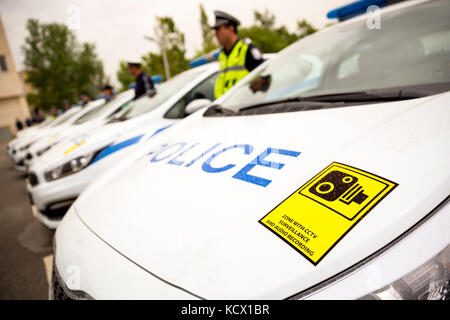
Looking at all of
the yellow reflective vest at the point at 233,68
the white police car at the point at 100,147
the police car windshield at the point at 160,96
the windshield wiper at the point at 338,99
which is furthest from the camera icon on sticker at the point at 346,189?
the police car windshield at the point at 160,96

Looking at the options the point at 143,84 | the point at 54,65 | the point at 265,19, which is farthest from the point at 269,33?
the point at 143,84

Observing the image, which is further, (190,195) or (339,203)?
(190,195)

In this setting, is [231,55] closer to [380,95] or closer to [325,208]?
[380,95]

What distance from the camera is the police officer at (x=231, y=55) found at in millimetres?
2670

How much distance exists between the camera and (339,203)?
0.68 meters

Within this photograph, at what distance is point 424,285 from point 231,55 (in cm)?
261

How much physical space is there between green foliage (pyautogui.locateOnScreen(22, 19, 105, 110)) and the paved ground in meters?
33.1

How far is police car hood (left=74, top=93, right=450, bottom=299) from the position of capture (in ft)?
1.94

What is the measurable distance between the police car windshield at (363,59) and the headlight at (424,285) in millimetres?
804
